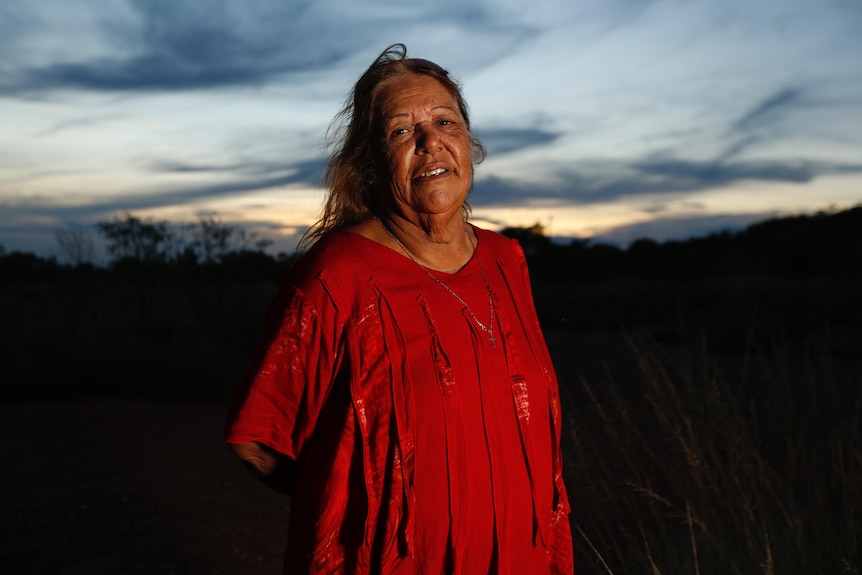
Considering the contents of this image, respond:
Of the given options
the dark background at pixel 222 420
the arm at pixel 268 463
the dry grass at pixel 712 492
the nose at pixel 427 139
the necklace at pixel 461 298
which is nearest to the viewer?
the arm at pixel 268 463

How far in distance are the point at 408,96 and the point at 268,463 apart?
A: 3.51 ft

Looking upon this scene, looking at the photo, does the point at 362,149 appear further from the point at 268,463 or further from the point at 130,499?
the point at 130,499

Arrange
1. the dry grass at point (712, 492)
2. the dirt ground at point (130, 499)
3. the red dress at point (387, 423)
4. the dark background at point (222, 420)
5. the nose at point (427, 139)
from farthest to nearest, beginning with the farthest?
the dirt ground at point (130, 499) → the dark background at point (222, 420) → the dry grass at point (712, 492) → the nose at point (427, 139) → the red dress at point (387, 423)

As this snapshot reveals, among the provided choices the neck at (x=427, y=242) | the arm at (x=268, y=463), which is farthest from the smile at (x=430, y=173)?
the arm at (x=268, y=463)

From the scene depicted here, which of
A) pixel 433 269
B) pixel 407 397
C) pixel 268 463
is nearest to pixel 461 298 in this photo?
pixel 433 269

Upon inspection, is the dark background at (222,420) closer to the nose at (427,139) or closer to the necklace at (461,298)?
the necklace at (461,298)

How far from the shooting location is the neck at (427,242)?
2420 mm

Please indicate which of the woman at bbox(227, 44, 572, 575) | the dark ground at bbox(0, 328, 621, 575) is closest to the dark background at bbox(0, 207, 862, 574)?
the dark ground at bbox(0, 328, 621, 575)

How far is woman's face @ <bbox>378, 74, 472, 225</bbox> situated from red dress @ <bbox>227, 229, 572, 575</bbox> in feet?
0.70

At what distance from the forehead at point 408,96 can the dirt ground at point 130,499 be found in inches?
133

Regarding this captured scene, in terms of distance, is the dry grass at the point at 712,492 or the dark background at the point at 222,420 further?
the dark background at the point at 222,420

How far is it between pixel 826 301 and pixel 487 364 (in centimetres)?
1924

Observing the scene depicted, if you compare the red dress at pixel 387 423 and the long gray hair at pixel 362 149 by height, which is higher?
the long gray hair at pixel 362 149

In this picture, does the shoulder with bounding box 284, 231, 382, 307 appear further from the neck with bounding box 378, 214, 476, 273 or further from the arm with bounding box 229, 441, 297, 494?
the arm with bounding box 229, 441, 297, 494
